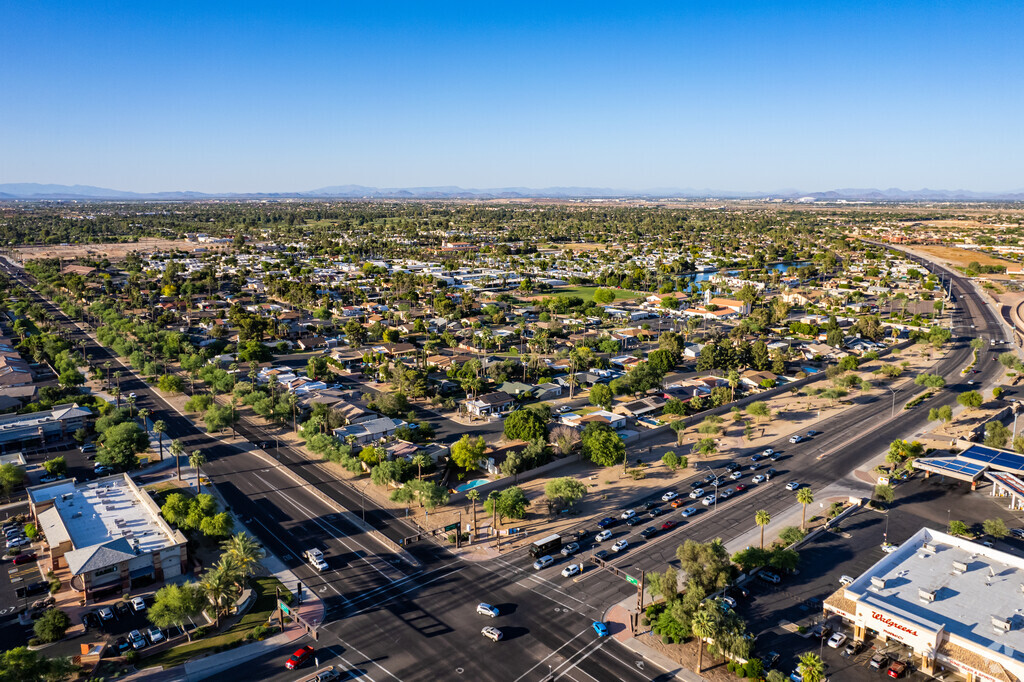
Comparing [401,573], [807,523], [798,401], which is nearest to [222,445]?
[401,573]

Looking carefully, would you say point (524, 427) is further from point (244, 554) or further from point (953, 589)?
point (953, 589)

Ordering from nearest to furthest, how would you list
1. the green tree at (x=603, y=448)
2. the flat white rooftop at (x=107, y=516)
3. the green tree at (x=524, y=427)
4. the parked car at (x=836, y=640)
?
the parked car at (x=836, y=640) → the flat white rooftop at (x=107, y=516) → the green tree at (x=603, y=448) → the green tree at (x=524, y=427)

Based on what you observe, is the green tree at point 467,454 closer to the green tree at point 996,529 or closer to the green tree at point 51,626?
the green tree at point 51,626

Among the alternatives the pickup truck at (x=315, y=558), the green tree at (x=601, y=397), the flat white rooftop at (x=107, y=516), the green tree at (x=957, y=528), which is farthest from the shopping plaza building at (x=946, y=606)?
the flat white rooftop at (x=107, y=516)

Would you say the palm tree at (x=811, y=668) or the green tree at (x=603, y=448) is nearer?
the palm tree at (x=811, y=668)

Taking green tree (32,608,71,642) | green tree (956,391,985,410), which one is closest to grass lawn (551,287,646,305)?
green tree (956,391,985,410)

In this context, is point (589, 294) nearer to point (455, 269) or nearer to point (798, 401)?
point (455, 269)

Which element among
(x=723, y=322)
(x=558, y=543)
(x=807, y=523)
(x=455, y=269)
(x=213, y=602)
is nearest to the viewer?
(x=213, y=602)
